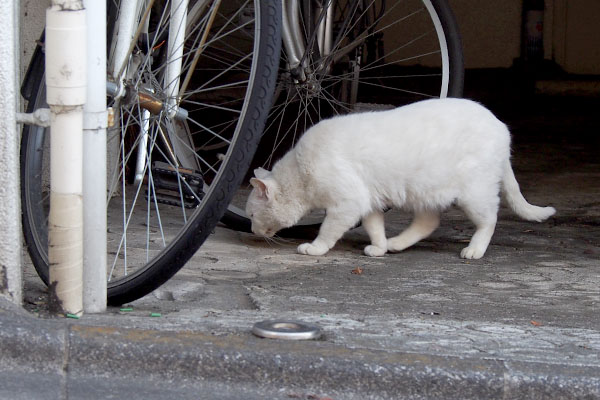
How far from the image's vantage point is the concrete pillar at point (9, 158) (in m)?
2.70

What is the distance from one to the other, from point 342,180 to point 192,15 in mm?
943

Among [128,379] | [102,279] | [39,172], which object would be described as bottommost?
[128,379]

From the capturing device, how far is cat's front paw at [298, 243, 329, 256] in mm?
4020

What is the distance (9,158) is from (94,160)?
25 centimetres

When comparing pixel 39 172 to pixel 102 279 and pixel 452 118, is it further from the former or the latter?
pixel 452 118

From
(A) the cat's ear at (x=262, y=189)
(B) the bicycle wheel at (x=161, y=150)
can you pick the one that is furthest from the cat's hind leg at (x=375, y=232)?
(B) the bicycle wheel at (x=161, y=150)

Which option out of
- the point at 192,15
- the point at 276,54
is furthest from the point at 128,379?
the point at 192,15

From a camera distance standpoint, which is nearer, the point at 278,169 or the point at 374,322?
the point at 374,322

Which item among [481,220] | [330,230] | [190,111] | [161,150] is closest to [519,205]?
[481,220]

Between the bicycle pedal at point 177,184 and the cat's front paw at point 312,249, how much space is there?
869 millimetres

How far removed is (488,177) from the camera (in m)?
4.02

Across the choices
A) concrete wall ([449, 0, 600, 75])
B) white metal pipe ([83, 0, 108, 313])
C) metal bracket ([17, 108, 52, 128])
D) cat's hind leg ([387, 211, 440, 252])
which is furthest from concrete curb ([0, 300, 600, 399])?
concrete wall ([449, 0, 600, 75])

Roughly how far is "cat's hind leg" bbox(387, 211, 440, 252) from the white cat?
0.05 metres

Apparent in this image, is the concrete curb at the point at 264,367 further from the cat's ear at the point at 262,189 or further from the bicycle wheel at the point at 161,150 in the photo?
the cat's ear at the point at 262,189
